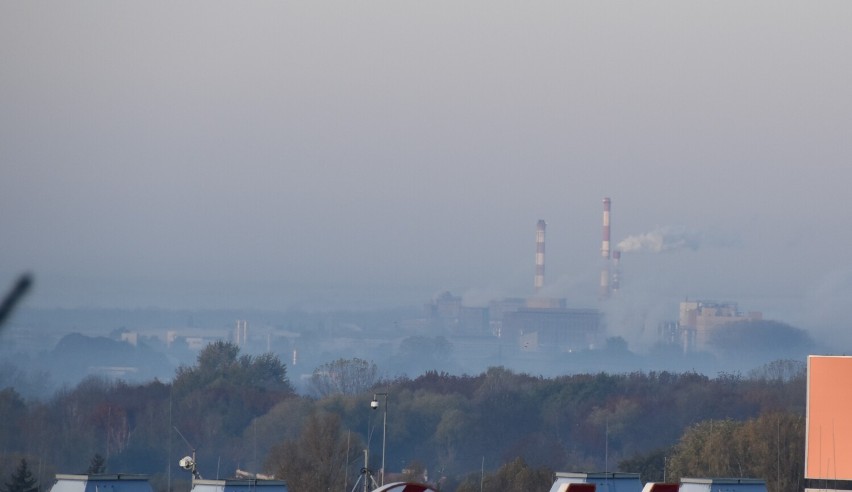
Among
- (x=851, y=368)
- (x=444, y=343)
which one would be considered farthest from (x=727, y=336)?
(x=851, y=368)

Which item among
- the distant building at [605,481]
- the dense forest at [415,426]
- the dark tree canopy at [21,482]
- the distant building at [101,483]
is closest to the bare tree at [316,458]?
the dense forest at [415,426]

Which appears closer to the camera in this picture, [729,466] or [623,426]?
[729,466]

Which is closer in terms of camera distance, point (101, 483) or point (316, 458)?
point (101, 483)

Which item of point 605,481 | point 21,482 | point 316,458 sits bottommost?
point 21,482

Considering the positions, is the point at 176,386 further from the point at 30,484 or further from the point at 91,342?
the point at 30,484

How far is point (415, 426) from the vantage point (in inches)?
4225

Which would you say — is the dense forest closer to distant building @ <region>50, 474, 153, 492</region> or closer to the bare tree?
the bare tree

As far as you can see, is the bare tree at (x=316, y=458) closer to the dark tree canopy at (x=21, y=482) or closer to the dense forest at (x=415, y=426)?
the dense forest at (x=415, y=426)

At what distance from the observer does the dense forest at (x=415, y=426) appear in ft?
245

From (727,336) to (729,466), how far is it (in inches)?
4934

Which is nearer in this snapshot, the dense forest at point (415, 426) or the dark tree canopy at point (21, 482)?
the dark tree canopy at point (21, 482)

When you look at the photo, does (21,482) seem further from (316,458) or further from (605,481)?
(605,481)

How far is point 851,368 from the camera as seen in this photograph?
41.1 meters

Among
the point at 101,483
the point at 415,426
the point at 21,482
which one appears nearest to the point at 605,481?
the point at 101,483
